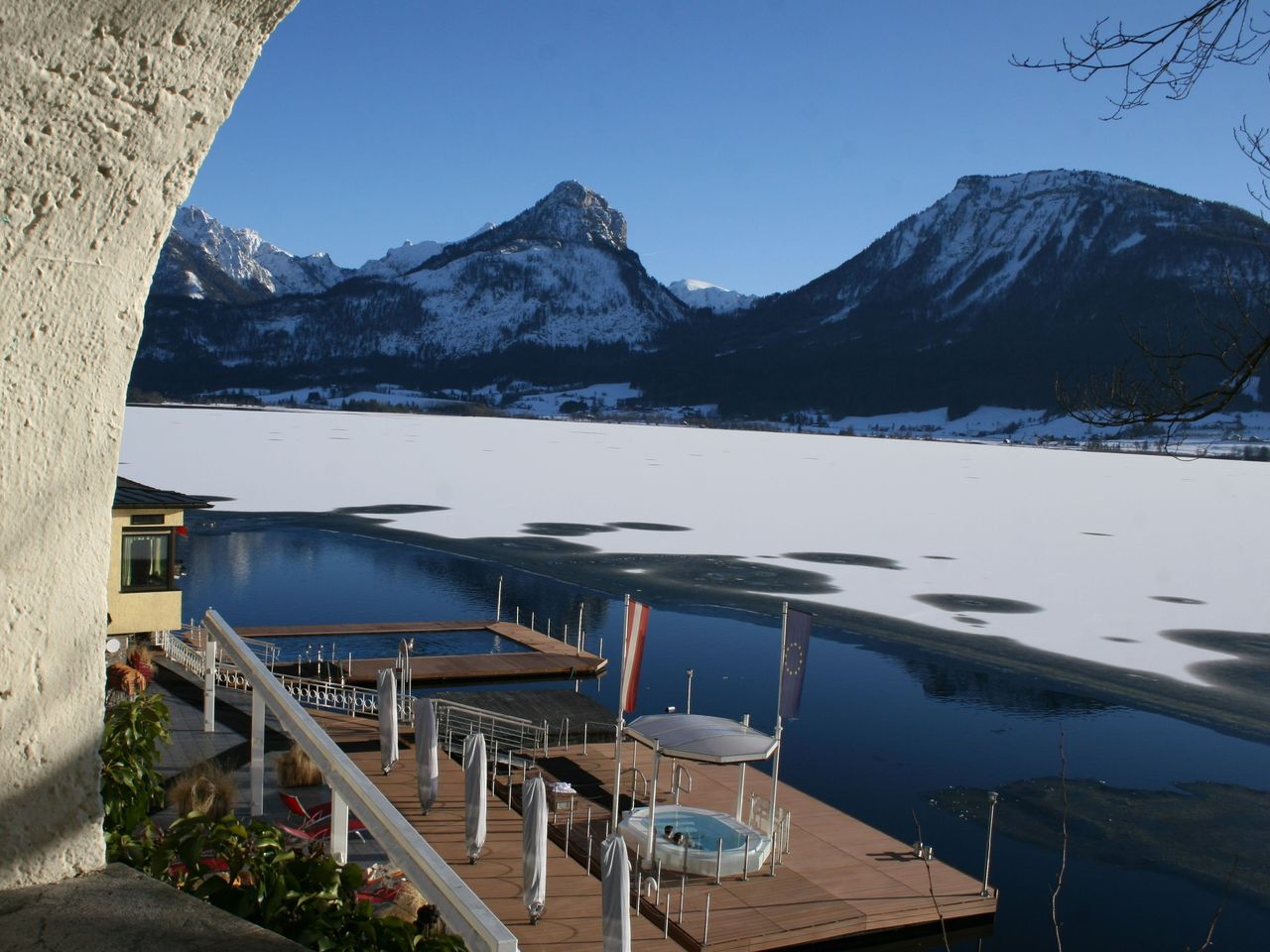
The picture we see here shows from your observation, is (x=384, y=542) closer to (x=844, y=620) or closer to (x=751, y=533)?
(x=751, y=533)

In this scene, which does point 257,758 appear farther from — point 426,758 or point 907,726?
point 907,726

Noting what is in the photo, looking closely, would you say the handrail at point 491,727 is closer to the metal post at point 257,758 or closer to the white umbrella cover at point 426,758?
the white umbrella cover at point 426,758

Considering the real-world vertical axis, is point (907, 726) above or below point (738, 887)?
below

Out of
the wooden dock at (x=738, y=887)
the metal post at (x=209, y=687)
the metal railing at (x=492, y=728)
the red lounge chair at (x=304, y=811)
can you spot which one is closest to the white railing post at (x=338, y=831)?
the wooden dock at (x=738, y=887)

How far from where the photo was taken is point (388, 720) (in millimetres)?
13836

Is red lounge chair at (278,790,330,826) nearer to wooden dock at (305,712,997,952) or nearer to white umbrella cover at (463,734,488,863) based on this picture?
wooden dock at (305,712,997,952)

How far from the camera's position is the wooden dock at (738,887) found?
11016mm

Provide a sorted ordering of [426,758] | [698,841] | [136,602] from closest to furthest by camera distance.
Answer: [426,758] < [698,841] < [136,602]

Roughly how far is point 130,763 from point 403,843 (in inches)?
68.9

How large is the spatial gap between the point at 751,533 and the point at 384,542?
44.8 ft

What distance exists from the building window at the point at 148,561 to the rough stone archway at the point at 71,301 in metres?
18.7

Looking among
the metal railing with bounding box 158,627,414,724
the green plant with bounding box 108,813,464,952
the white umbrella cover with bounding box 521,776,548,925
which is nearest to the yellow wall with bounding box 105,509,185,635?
the metal railing with bounding box 158,627,414,724

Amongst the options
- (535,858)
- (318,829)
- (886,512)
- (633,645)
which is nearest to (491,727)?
(633,645)

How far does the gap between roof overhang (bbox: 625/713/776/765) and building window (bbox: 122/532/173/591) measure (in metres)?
9.93
